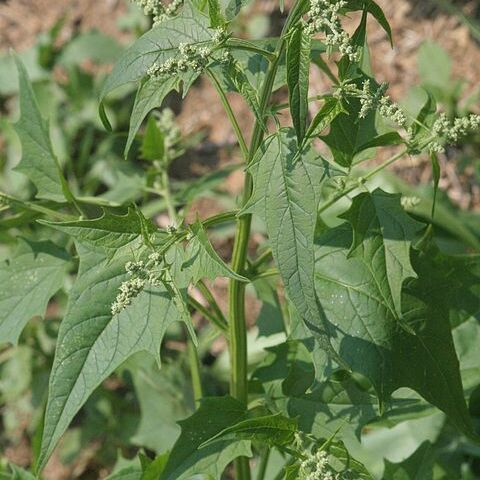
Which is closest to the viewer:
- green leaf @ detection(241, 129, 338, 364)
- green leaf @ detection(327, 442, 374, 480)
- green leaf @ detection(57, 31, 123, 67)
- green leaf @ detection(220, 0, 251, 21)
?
green leaf @ detection(241, 129, 338, 364)

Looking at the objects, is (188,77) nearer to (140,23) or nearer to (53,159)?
(53,159)

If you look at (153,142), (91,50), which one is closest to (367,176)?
(153,142)

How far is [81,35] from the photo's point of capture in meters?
5.58

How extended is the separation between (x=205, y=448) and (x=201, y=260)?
1.92 ft

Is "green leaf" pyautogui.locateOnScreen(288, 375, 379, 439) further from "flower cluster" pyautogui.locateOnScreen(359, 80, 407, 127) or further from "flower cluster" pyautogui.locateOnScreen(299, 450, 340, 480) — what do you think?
"flower cluster" pyautogui.locateOnScreen(359, 80, 407, 127)

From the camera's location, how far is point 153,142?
3057 millimetres

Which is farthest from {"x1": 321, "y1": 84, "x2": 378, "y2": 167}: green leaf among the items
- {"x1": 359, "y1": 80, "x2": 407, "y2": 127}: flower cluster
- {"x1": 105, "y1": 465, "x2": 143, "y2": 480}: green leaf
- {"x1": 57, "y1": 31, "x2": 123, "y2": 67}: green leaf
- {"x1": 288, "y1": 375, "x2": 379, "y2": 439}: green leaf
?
{"x1": 57, "y1": 31, "x2": 123, "y2": 67}: green leaf

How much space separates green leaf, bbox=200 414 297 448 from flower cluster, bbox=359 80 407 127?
84 cm

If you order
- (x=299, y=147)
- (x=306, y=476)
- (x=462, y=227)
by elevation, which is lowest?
(x=462, y=227)

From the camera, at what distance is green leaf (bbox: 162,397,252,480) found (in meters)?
2.40

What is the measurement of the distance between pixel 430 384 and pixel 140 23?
12.3ft

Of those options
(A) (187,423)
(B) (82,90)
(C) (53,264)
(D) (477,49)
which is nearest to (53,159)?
(C) (53,264)

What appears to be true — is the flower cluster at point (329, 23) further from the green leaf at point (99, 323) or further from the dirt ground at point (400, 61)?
the dirt ground at point (400, 61)

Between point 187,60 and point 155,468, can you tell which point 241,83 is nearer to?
point 187,60
